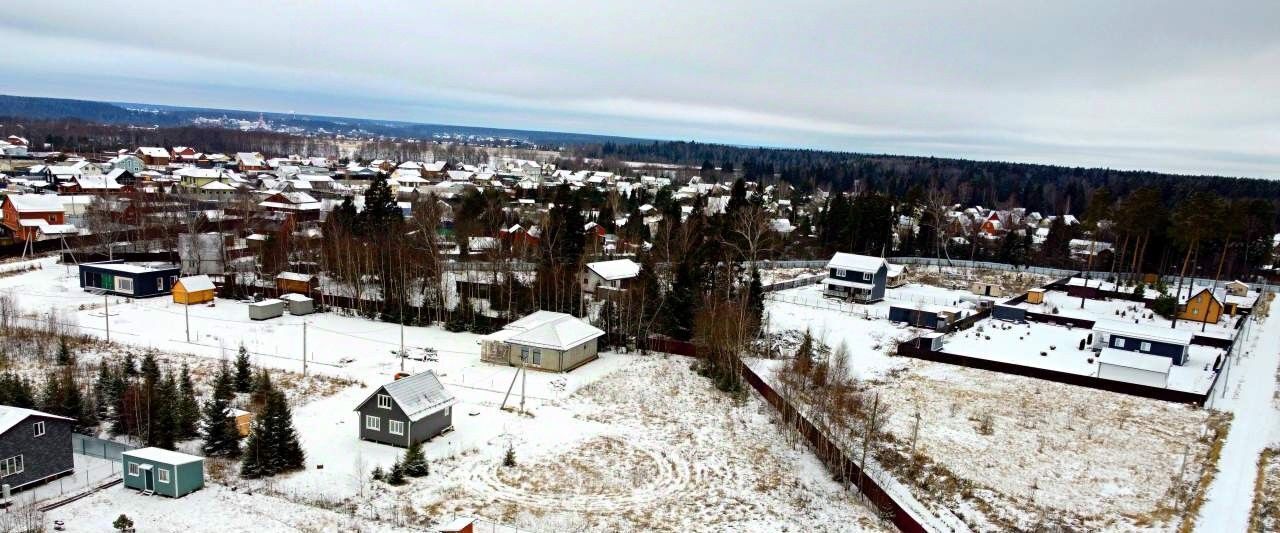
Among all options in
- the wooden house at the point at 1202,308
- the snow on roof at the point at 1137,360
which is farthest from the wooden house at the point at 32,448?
the wooden house at the point at 1202,308

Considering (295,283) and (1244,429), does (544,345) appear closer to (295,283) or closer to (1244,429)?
(295,283)

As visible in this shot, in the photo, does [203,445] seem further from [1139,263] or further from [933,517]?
[1139,263]

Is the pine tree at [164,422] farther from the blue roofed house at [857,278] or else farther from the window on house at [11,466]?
the blue roofed house at [857,278]

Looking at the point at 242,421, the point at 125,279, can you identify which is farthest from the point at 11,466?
the point at 125,279

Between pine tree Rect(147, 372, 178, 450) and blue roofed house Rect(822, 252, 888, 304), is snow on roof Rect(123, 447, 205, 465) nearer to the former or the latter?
pine tree Rect(147, 372, 178, 450)

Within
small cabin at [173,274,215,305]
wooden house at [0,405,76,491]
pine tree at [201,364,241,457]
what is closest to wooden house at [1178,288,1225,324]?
pine tree at [201,364,241,457]

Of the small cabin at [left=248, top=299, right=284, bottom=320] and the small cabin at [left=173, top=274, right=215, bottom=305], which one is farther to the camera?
the small cabin at [left=173, top=274, right=215, bottom=305]
